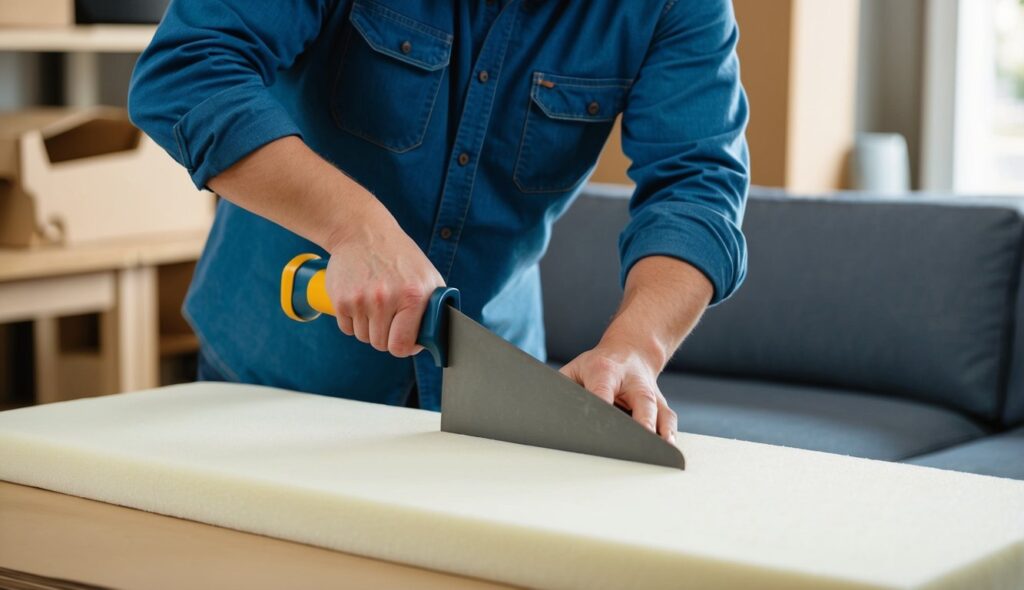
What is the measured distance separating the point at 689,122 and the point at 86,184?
1.51m

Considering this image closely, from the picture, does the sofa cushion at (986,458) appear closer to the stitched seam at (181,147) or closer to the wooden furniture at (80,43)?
the stitched seam at (181,147)

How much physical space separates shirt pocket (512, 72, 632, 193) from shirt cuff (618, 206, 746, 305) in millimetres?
158

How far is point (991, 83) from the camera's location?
361 centimetres

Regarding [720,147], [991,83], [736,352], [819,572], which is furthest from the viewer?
[991,83]

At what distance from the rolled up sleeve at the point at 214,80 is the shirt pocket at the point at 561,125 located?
0.26 meters

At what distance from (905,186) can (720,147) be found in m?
2.37

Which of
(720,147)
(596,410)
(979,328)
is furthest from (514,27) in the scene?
(979,328)

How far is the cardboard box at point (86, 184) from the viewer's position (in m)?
2.46

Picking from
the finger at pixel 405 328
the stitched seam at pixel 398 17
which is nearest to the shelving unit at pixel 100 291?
the stitched seam at pixel 398 17

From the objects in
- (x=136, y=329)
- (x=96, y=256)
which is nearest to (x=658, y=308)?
(x=96, y=256)

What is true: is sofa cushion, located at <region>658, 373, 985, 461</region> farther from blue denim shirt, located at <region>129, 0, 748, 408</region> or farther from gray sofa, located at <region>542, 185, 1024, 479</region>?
blue denim shirt, located at <region>129, 0, 748, 408</region>

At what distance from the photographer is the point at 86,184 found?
257 cm

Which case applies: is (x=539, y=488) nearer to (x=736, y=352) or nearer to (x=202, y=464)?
(x=202, y=464)

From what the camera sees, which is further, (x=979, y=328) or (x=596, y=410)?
(x=979, y=328)
